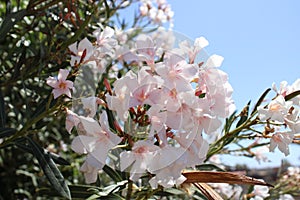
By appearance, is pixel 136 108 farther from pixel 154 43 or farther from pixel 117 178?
pixel 117 178

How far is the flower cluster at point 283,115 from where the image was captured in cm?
89

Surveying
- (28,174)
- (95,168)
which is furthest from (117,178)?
(28,174)

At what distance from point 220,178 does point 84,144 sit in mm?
287

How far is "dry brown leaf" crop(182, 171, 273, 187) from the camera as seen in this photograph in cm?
89

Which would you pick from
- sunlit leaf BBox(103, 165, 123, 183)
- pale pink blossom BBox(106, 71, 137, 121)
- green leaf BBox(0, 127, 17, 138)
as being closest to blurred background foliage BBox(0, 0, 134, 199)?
green leaf BBox(0, 127, 17, 138)

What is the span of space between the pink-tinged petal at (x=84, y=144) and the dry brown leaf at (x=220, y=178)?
25 centimetres

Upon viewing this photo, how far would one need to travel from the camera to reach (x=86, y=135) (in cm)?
81

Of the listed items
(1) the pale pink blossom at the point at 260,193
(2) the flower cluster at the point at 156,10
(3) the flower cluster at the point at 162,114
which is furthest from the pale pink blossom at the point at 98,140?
(2) the flower cluster at the point at 156,10

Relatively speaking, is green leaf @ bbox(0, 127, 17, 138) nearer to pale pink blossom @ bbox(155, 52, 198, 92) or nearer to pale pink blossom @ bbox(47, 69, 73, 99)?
pale pink blossom @ bbox(47, 69, 73, 99)

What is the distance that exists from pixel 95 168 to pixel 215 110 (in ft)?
0.79

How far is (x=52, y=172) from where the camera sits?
1.03 meters

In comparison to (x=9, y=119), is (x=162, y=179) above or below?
below

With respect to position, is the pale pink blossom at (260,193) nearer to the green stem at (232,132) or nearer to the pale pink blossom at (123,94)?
the green stem at (232,132)

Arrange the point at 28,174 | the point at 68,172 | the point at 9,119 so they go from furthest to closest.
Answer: the point at 68,172, the point at 28,174, the point at 9,119
